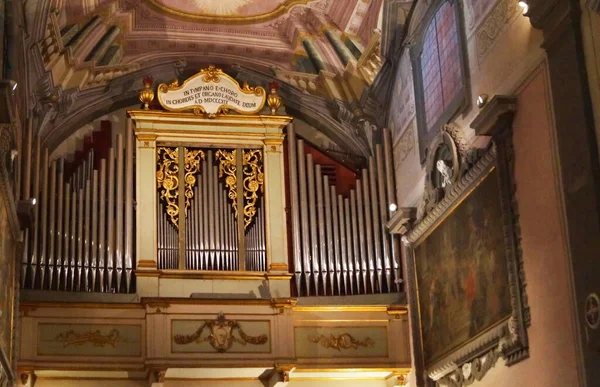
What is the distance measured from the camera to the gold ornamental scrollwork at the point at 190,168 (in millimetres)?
14164

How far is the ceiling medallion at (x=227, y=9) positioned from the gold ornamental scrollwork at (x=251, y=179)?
1971 millimetres

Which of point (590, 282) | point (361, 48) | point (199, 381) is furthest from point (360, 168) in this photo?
point (590, 282)

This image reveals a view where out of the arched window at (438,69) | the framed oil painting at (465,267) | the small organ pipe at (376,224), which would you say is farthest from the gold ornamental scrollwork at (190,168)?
the arched window at (438,69)

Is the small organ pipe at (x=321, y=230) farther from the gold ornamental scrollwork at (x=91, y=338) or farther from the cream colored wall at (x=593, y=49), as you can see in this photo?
the cream colored wall at (x=593, y=49)

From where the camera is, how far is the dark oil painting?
10.3 meters

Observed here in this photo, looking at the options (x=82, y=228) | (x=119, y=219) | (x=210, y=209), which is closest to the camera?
(x=82, y=228)

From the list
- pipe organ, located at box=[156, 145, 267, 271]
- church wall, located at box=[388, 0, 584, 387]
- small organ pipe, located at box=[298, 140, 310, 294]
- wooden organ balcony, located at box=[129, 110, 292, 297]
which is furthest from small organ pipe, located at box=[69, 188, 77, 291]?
church wall, located at box=[388, 0, 584, 387]

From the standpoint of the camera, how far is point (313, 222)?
46.5ft

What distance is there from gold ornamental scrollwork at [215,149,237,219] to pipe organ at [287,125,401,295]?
80 centimetres

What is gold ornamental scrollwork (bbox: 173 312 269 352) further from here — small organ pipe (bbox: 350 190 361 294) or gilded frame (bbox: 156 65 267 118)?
gilded frame (bbox: 156 65 267 118)

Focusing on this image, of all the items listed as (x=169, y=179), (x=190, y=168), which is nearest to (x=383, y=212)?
(x=190, y=168)

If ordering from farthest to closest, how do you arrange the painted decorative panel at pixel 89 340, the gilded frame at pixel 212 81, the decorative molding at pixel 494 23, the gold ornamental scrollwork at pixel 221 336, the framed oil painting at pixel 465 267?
1. the gilded frame at pixel 212 81
2. the gold ornamental scrollwork at pixel 221 336
3. the painted decorative panel at pixel 89 340
4. the decorative molding at pixel 494 23
5. the framed oil painting at pixel 465 267

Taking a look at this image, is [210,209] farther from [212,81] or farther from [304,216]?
[212,81]

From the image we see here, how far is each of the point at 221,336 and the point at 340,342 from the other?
1.60m
